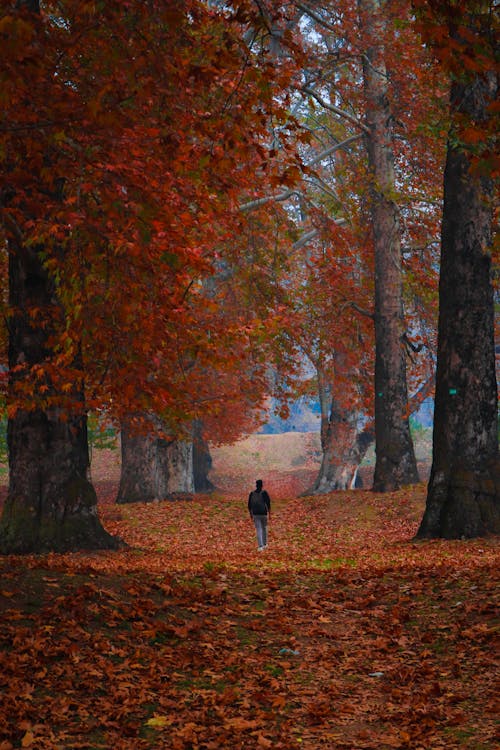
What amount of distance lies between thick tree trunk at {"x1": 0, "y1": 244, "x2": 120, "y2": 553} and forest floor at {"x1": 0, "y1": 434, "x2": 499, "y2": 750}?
2.39 feet

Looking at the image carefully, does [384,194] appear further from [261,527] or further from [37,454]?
[37,454]

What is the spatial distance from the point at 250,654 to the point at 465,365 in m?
8.88

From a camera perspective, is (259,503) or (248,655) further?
(259,503)

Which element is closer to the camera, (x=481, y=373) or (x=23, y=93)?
(x=23, y=93)

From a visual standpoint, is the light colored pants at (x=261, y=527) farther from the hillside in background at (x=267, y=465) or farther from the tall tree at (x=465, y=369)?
the hillside in background at (x=267, y=465)

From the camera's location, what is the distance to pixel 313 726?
617 centimetres

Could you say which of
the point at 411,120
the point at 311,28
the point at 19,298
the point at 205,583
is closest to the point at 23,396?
the point at 19,298

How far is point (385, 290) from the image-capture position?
82.8ft

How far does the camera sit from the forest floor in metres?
5.89

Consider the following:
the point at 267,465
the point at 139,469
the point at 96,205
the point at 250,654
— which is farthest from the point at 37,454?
the point at 267,465

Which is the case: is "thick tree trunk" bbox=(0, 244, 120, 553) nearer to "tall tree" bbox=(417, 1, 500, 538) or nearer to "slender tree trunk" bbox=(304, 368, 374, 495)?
"tall tree" bbox=(417, 1, 500, 538)

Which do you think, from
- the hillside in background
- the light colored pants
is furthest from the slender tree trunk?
the light colored pants

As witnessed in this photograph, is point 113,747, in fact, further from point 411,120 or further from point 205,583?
point 411,120

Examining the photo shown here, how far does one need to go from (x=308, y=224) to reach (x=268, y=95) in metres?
33.1
